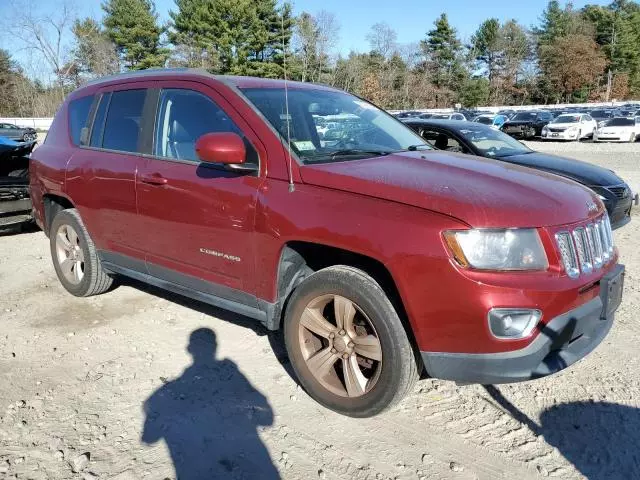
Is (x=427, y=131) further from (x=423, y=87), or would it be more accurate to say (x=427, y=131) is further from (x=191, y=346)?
(x=423, y=87)

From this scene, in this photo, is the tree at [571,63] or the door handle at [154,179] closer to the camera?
the door handle at [154,179]

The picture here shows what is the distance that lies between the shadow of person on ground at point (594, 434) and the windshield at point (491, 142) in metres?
4.83

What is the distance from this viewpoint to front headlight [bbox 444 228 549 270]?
8.05 feet

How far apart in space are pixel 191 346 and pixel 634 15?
99997mm

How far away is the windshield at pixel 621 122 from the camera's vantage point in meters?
25.6

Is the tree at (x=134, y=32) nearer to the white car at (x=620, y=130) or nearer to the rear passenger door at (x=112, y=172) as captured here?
the white car at (x=620, y=130)

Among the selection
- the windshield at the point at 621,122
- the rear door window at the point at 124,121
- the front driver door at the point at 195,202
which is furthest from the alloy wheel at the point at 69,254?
the windshield at the point at 621,122

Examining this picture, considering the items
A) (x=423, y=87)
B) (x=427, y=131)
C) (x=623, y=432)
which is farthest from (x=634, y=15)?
(x=623, y=432)

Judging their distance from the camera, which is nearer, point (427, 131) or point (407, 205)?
point (407, 205)

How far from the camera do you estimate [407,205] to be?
8.53 ft

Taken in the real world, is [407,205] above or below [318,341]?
above

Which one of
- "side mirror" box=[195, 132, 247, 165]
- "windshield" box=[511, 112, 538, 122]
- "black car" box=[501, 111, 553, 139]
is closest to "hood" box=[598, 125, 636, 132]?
"black car" box=[501, 111, 553, 139]

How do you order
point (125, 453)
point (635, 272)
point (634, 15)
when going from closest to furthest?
1. point (125, 453)
2. point (635, 272)
3. point (634, 15)

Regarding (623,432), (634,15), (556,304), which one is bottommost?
(623,432)
